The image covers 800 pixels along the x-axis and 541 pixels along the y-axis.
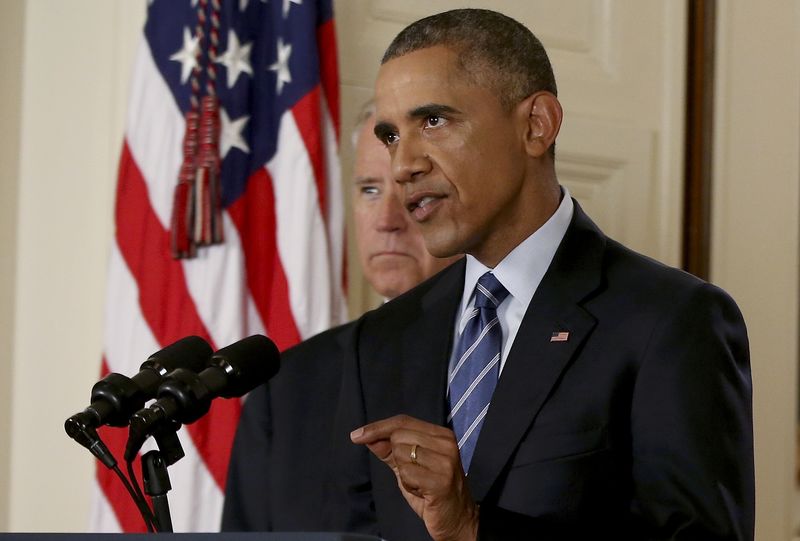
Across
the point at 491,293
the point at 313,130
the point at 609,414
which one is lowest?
the point at 609,414

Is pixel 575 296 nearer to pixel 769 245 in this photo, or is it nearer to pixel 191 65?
pixel 191 65

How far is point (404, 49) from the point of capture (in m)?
2.16

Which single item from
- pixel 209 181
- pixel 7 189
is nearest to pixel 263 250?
pixel 209 181

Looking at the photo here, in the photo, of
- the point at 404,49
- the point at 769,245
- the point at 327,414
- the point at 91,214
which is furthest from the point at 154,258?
the point at 769,245

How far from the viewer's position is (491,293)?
2125 mm

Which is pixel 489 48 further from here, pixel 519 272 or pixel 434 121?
pixel 519 272

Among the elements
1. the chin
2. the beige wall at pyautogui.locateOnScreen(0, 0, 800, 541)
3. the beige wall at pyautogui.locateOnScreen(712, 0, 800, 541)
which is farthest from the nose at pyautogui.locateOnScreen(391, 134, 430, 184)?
→ the beige wall at pyautogui.locateOnScreen(712, 0, 800, 541)

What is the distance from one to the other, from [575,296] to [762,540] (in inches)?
91.1

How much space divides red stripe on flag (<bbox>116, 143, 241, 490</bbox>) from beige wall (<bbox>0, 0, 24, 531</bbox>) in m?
0.41

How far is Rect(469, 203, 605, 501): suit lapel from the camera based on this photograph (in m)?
1.95

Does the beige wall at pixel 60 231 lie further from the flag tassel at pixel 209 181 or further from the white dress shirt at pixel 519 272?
the white dress shirt at pixel 519 272

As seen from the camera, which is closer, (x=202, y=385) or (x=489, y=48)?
(x=202, y=385)

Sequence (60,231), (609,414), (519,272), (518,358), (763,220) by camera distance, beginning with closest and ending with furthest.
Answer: (609,414) < (518,358) < (519,272) < (60,231) < (763,220)

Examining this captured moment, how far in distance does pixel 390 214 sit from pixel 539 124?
0.77m
